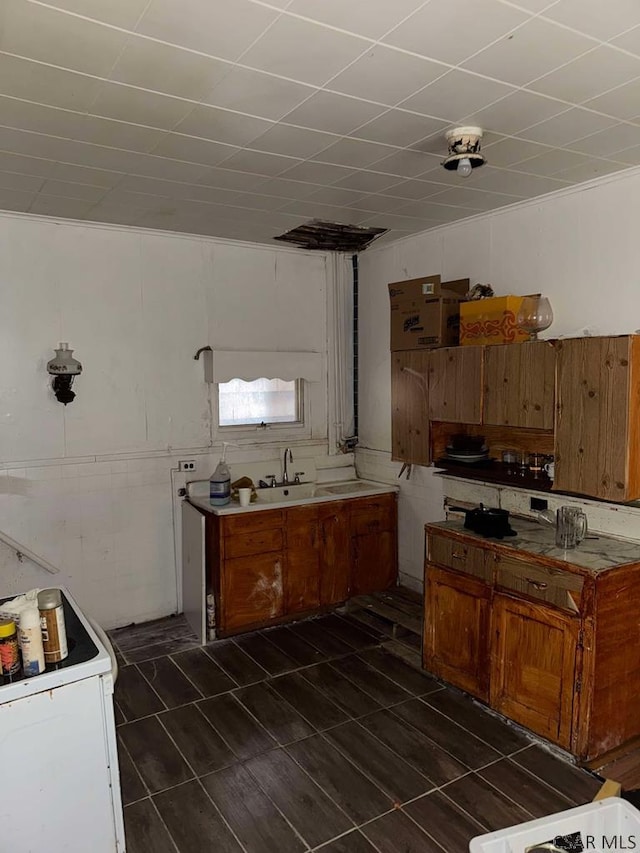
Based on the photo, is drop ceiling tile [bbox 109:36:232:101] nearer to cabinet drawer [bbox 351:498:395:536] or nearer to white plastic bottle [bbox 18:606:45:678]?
white plastic bottle [bbox 18:606:45:678]

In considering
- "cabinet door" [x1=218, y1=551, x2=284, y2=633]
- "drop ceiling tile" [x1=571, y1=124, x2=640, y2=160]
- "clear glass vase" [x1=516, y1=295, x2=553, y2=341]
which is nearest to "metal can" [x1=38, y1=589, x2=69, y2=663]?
"cabinet door" [x1=218, y1=551, x2=284, y2=633]

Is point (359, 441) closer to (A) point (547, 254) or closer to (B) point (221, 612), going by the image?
(B) point (221, 612)

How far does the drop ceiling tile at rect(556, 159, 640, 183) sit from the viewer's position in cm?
294

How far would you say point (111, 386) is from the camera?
4070 mm

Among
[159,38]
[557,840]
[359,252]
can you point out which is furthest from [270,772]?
[359,252]

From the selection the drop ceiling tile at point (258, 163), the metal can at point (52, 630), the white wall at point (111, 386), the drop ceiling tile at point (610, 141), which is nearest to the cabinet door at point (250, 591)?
the white wall at point (111, 386)

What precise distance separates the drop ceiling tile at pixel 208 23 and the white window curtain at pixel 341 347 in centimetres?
311

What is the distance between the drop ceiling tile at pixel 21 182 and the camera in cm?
302

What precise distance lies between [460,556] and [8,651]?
218 centimetres

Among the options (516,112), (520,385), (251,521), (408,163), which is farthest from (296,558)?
(516,112)

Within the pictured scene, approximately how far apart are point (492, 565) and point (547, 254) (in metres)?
1.78

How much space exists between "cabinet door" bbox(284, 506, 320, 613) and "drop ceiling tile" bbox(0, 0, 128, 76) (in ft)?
9.43

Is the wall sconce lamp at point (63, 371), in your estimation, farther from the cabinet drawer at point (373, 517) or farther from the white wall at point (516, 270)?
the white wall at point (516, 270)

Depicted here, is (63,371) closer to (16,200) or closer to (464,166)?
(16,200)
